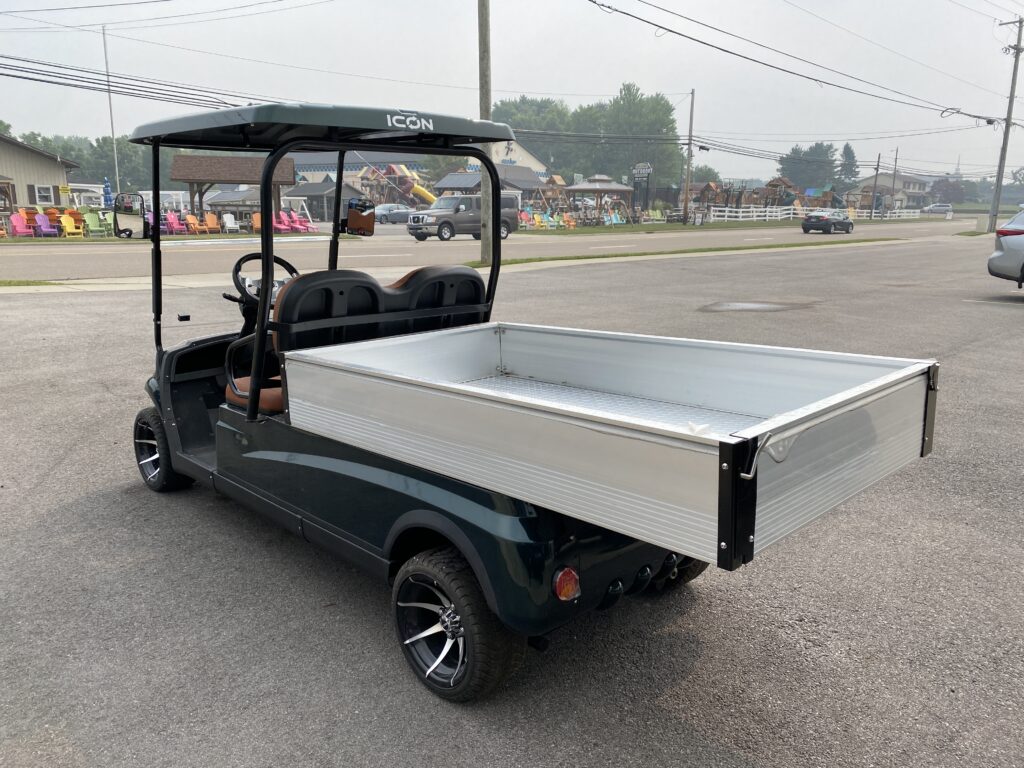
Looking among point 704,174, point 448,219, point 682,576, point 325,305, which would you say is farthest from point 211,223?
point 704,174

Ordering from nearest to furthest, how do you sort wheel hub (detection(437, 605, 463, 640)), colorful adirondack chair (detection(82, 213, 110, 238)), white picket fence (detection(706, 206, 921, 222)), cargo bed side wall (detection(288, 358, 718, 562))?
cargo bed side wall (detection(288, 358, 718, 562)), wheel hub (detection(437, 605, 463, 640)), colorful adirondack chair (detection(82, 213, 110, 238)), white picket fence (detection(706, 206, 921, 222))

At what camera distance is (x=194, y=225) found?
3192 centimetres

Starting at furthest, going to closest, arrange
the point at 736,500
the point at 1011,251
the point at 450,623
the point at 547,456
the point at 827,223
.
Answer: the point at 827,223 < the point at 1011,251 < the point at 450,623 < the point at 547,456 < the point at 736,500

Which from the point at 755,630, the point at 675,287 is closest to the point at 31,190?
the point at 675,287

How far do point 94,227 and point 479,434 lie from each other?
34.7 m

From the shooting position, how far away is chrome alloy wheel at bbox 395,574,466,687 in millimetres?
2740

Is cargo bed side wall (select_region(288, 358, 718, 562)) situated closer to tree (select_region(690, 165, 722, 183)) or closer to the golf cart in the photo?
the golf cart

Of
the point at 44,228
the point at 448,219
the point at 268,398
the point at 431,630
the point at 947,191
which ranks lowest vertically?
the point at 431,630

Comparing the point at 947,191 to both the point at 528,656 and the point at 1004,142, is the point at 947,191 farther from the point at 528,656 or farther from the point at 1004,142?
the point at 528,656

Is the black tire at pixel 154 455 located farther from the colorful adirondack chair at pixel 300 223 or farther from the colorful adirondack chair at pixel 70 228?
the colorful adirondack chair at pixel 300 223

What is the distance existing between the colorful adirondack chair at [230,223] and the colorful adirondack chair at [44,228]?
6289 millimetres

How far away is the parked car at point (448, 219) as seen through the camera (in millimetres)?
31688

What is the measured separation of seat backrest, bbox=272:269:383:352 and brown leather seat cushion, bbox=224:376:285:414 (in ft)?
0.69

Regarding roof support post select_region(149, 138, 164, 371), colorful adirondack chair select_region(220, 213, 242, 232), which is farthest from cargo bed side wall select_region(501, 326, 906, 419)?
colorful adirondack chair select_region(220, 213, 242, 232)
